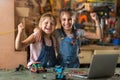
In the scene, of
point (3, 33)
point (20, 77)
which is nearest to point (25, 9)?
point (3, 33)

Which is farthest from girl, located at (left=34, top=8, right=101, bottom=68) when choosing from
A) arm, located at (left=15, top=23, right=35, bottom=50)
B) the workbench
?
the workbench

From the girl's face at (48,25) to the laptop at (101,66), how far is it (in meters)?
0.73

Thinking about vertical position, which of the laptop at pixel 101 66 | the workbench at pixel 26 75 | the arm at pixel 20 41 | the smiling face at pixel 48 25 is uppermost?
the smiling face at pixel 48 25

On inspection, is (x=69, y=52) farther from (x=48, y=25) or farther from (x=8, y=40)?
(x=8, y=40)

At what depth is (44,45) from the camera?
8.93ft

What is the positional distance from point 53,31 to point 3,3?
1.05 m

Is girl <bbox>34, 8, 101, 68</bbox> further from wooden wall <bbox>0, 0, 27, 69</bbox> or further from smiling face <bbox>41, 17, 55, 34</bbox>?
wooden wall <bbox>0, 0, 27, 69</bbox>

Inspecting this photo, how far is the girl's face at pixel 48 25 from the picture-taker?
9.17 feet

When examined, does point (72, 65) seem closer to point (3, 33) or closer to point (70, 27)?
point (70, 27)

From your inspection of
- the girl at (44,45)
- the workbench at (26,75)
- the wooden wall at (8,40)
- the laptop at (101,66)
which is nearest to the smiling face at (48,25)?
the girl at (44,45)

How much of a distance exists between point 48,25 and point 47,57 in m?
0.33

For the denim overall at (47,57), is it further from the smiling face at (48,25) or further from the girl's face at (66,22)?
the girl's face at (66,22)

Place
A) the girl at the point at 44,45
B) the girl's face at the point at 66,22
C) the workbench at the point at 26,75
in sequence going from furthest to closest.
Answer: 1. the girl's face at the point at 66,22
2. the girl at the point at 44,45
3. the workbench at the point at 26,75

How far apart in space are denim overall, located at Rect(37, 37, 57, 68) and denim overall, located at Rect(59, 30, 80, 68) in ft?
0.46
